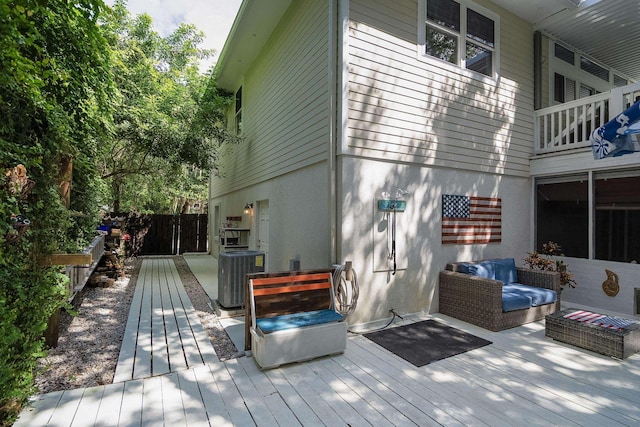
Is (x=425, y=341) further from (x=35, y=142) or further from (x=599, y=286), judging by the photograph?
(x=35, y=142)

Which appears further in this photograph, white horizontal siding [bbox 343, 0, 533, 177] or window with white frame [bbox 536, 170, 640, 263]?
window with white frame [bbox 536, 170, 640, 263]

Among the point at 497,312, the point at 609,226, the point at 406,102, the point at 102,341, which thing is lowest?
the point at 102,341

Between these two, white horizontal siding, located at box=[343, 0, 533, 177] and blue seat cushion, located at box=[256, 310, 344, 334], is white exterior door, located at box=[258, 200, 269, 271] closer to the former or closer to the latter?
blue seat cushion, located at box=[256, 310, 344, 334]

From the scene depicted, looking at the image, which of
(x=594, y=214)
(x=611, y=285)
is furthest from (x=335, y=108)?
(x=611, y=285)

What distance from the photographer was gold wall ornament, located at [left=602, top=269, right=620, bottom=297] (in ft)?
17.2

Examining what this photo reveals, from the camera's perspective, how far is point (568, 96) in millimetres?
7383

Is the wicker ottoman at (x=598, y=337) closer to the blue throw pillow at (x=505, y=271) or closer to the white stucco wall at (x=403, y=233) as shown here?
the blue throw pillow at (x=505, y=271)

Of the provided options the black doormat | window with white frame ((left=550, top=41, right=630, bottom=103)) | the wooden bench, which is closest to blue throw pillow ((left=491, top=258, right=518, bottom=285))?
the black doormat

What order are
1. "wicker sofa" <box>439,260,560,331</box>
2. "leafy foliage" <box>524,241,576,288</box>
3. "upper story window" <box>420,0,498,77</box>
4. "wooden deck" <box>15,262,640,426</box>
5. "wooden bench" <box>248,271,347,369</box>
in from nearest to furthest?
"wooden deck" <box>15,262,640,426</box> < "wooden bench" <box>248,271,347,369</box> < "wicker sofa" <box>439,260,560,331</box> < "upper story window" <box>420,0,498,77</box> < "leafy foliage" <box>524,241,576,288</box>

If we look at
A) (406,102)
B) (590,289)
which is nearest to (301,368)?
(406,102)

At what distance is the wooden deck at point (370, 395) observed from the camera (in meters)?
2.41

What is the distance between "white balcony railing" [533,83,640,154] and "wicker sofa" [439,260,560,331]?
270 cm

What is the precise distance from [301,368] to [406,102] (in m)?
3.99

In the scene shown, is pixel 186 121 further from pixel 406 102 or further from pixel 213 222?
pixel 406 102
